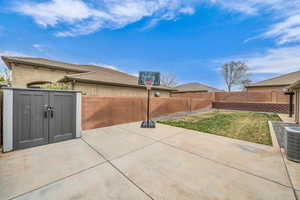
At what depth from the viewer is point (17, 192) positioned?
6.26 feet

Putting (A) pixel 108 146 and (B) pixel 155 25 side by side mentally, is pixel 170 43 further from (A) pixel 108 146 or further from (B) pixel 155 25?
(A) pixel 108 146

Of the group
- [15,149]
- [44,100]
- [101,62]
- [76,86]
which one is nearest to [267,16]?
[44,100]

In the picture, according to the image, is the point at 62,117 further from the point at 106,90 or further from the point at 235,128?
the point at 235,128

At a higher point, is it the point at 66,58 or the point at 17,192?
the point at 66,58

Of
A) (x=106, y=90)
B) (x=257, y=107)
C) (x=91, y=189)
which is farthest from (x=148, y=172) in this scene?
(x=257, y=107)

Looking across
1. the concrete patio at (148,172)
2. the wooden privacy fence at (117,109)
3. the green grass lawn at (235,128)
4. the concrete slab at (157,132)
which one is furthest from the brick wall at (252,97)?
Result: the concrete patio at (148,172)

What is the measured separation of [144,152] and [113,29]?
1091cm

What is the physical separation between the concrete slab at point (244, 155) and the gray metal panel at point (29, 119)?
14.0ft

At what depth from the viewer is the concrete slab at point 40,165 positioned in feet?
6.88

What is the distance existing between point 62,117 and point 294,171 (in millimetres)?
6650

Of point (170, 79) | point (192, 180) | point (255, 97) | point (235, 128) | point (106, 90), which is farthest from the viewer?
point (170, 79)

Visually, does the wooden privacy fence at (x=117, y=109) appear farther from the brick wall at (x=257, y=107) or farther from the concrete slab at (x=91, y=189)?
the brick wall at (x=257, y=107)

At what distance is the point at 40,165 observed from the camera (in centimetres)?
274

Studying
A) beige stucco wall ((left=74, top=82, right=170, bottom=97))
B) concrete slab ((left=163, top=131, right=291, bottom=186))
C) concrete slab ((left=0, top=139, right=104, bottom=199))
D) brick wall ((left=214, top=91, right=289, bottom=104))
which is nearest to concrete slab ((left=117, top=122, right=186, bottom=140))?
concrete slab ((left=163, top=131, right=291, bottom=186))
